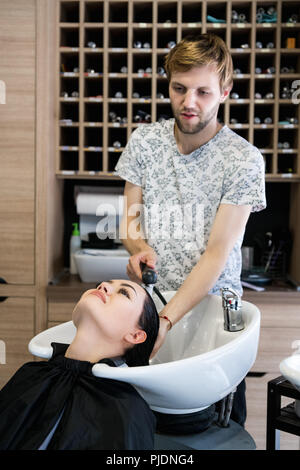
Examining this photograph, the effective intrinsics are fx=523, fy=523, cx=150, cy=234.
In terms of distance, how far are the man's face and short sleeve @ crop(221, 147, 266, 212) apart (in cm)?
19

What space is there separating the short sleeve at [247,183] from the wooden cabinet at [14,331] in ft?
4.89

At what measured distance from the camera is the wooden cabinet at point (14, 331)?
2.82m

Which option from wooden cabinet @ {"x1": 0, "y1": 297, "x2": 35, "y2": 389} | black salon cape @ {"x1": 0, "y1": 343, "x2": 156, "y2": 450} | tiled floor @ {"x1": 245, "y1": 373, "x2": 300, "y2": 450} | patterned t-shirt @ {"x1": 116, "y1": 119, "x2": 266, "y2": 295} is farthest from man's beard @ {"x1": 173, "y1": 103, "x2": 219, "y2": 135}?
tiled floor @ {"x1": 245, "y1": 373, "x2": 300, "y2": 450}

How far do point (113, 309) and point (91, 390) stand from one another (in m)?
0.22

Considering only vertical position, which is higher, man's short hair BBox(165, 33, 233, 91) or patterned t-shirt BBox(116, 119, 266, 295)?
man's short hair BBox(165, 33, 233, 91)

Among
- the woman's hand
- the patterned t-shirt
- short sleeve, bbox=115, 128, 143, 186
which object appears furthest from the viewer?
short sleeve, bbox=115, 128, 143, 186

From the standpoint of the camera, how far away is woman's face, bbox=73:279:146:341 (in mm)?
1320

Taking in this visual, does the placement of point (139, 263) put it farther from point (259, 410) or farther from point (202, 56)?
point (259, 410)

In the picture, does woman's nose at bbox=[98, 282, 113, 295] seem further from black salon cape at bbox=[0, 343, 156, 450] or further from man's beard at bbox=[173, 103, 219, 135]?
man's beard at bbox=[173, 103, 219, 135]

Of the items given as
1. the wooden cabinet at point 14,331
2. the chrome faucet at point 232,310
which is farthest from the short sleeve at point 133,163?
the wooden cabinet at point 14,331

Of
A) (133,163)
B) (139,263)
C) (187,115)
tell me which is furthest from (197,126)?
(139,263)

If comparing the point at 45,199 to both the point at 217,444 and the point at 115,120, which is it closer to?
the point at 115,120

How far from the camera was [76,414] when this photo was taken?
1174 millimetres

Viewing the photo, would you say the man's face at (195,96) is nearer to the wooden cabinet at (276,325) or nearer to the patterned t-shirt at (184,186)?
the patterned t-shirt at (184,186)
